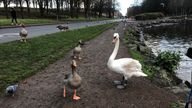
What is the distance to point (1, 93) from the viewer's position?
9.70 meters

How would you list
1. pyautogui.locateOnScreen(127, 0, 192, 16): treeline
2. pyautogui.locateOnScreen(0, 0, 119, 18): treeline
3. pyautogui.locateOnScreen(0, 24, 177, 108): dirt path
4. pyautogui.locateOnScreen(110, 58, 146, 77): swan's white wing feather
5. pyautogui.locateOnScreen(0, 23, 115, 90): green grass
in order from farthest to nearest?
pyautogui.locateOnScreen(127, 0, 192, 16): treeline < pyautogui.locateOnScreen(0, 0, 119, 18): treeline < pyautogui.locateOnScreen(0, 23, 115, 90): green grass < pyautogui.locateOnScreen(110, 58, 146, 77): swan's white wing feather < pyautogui.locateOnScreen(0, 24, 177, 108): dirt path

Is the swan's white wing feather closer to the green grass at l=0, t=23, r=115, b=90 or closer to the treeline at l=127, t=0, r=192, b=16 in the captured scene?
the green grass at l=0, t=23, r=115, b=90

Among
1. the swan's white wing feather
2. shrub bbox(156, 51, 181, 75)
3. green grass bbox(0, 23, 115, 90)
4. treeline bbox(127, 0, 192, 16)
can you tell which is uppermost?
treeline bbox(127, 0, 192, 16)

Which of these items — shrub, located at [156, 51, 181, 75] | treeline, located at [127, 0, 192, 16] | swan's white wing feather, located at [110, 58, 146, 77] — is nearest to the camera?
swan's white wing feather, located at [110, 58, 146, 77]

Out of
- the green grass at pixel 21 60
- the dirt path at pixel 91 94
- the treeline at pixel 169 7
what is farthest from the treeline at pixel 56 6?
the dirt path at pixel 91 94

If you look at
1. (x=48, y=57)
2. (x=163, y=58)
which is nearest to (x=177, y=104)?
(x=163, y=58)

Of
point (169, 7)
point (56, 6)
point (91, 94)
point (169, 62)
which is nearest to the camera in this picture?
point (91, 94)

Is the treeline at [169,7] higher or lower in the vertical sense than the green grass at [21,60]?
higher

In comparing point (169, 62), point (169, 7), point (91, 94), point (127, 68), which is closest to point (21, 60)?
point (91, 94)

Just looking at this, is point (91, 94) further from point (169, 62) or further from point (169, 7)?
point (169, 7)

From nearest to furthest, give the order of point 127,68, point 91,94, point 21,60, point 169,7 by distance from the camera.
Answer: point 91,94, point 127,68, point 21,60, point 169,7

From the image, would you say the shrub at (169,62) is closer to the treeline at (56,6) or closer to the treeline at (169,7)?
the treeline at (56,6)

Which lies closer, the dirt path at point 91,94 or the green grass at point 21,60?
the dirt path at point 91,94

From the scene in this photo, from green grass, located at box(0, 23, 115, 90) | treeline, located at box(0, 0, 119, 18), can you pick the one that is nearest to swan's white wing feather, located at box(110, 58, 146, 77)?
green grass, located at box(0, 23, 115, 90)
